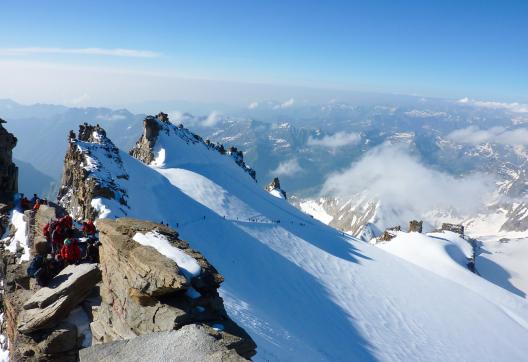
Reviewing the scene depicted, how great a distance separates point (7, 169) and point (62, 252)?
21883 millimetres

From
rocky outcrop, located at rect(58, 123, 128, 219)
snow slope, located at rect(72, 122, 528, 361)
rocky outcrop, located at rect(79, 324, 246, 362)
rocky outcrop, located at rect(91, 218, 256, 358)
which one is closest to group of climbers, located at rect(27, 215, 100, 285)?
rocky outcrop, located at rect(91, 218, 256, 358)

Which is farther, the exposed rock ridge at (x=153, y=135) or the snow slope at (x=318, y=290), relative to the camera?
the exposed rock ridge at (x=153, y=135)

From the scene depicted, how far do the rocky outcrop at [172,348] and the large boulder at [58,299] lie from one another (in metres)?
5.75

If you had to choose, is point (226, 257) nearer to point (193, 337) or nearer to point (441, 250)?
point (193, 337)

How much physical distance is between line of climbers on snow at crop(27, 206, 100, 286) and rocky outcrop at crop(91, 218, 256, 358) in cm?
398

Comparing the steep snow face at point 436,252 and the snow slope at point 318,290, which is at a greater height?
the snow slope at point 318,290

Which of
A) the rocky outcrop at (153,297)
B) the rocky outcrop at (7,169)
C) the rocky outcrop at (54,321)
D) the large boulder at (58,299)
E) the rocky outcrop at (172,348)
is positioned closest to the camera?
the rocky outcrop at (172,348)

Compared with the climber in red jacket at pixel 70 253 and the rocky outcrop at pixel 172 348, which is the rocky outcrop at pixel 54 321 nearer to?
the climber in red jacket at pixel 70 253

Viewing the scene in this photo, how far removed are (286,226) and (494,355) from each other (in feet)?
88.4

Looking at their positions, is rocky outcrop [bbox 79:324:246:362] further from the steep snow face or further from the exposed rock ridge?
the exposed rock ridge

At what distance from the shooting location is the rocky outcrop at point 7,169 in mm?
32281

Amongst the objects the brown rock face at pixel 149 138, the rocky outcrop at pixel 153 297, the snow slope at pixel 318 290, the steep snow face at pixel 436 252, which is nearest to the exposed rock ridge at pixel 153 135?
the brown rock face at pixel 149 138

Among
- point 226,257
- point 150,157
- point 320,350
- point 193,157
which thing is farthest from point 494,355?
point 150,157

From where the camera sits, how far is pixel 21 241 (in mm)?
21969
